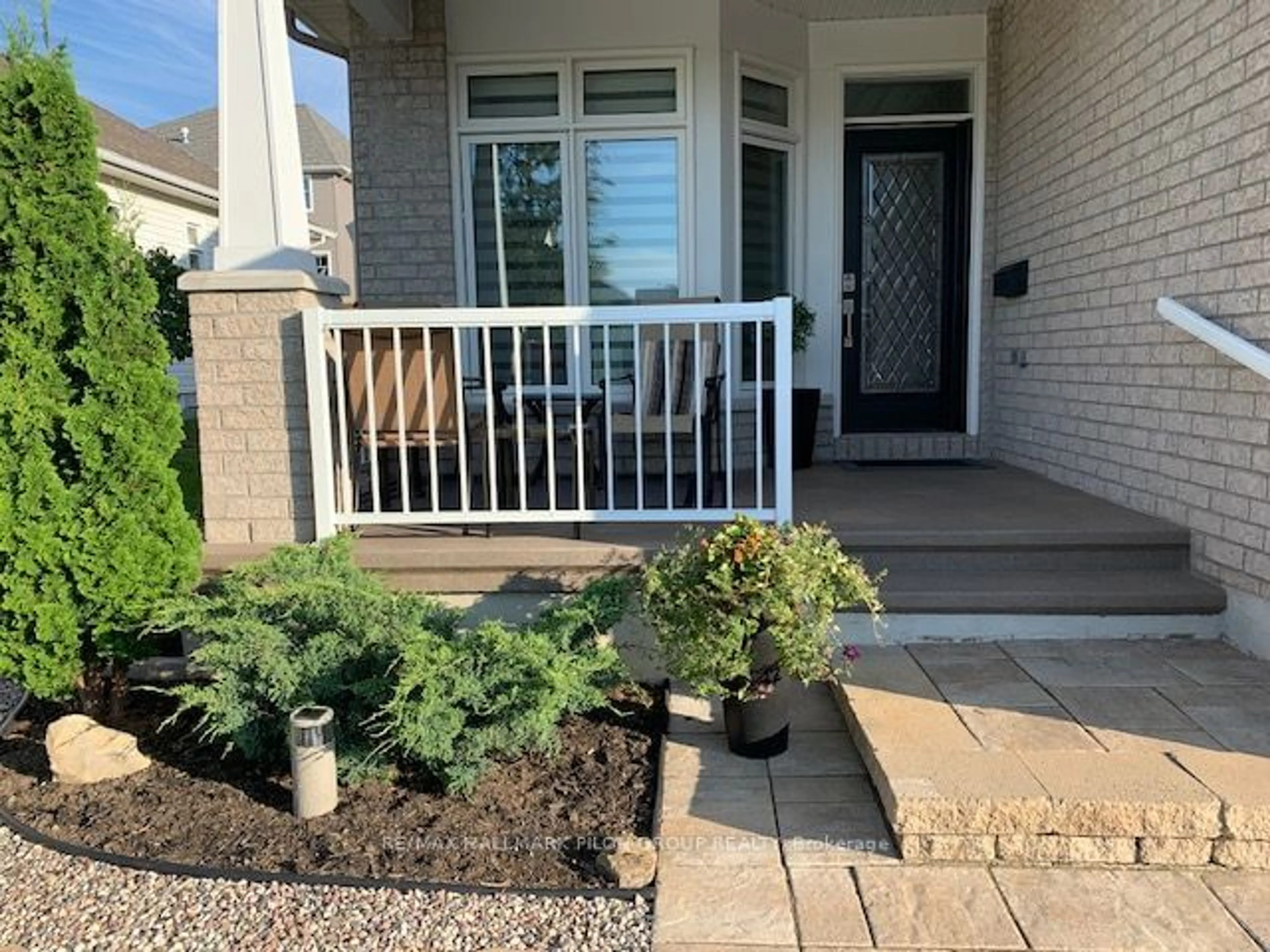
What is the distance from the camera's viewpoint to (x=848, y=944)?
1839 millimetres

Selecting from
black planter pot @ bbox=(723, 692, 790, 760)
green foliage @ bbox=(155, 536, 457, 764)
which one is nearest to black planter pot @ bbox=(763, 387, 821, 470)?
black planter pot @ bbox=(723, 692, 790, 760)

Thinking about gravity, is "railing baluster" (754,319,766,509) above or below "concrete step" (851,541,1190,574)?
above

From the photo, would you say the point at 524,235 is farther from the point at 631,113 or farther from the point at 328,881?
the point at 328,881

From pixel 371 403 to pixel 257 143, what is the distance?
1000 millimetres

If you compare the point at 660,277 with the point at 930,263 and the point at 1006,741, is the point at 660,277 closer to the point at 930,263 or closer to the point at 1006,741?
the point at 930,263

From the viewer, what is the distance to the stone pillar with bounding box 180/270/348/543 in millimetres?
3342

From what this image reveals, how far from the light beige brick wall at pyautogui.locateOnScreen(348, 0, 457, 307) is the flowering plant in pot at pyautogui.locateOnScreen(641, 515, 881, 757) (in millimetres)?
3533

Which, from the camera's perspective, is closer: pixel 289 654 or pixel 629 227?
pixel 289 654

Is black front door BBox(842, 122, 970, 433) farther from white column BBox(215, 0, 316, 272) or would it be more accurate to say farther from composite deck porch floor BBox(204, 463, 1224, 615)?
white column BBox(215, 0, 316, 272)

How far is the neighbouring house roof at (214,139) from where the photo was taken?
71.1ft

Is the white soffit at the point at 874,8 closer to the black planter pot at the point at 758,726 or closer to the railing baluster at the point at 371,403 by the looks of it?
the railing baluster at the point at 371,403

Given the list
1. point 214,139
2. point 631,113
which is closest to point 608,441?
point 631,113

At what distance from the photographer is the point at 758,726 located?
2.62 metres

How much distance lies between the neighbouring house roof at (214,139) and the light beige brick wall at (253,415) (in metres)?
19.7
